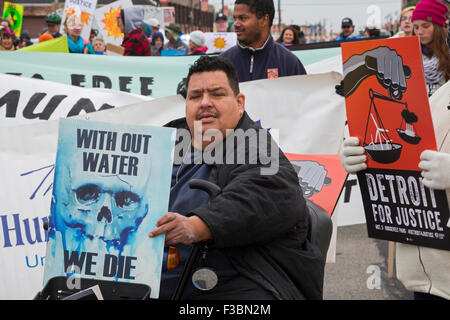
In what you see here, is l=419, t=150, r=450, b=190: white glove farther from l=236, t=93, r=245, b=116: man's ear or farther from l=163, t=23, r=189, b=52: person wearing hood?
l=163, t=23, r=189, b=52: person wearing hood

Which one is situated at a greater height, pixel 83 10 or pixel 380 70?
pixel 380 70

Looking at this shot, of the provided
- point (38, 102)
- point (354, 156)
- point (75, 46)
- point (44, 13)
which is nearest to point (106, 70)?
point (38, 102)

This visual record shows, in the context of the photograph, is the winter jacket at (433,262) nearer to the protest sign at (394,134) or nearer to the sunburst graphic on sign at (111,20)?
the protest sign at (394,134)

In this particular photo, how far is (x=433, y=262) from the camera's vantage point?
2525mm

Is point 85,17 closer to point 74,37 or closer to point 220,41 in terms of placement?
point 74,37

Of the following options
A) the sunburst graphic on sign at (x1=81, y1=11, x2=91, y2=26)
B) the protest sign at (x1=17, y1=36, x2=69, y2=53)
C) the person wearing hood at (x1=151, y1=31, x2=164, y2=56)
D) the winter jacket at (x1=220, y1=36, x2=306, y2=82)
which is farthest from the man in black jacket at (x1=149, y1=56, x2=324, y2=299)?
the person wearing hood at (x1=151, y1=31, x2=164, y2=56)

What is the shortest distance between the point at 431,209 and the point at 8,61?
431 cm

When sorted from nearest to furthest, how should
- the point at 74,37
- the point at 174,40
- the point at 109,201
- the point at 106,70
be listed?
the point at 109,201 → the point at 106,70 → the point at 74,37 → the point at 174,40

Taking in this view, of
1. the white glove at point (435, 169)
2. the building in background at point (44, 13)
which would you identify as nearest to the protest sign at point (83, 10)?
the white glove at point (435, 169)

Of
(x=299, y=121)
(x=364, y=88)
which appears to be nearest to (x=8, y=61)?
(x=299, y=121)

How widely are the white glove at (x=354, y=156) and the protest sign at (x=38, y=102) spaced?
243cm

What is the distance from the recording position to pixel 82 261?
207 cm

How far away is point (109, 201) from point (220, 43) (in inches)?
404
